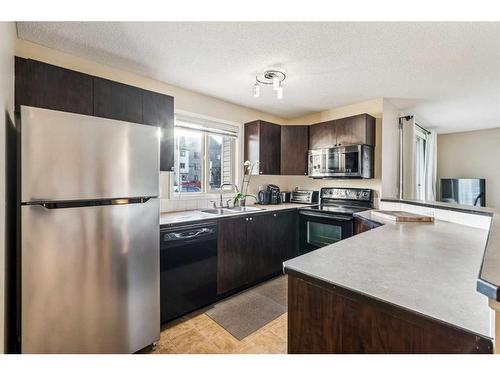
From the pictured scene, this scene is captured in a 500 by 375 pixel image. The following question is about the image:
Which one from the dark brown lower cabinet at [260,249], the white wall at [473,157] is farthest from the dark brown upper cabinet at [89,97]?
the white wall at [473,157]

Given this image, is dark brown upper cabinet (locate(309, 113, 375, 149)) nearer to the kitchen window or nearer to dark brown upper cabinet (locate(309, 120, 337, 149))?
dark brown upper cabinet (locate(309, 120, 337, 149))

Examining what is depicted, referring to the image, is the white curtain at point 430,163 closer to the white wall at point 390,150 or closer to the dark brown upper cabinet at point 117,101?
the white wall at point 390,150

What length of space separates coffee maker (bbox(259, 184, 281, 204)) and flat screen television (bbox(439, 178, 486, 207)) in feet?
14.7

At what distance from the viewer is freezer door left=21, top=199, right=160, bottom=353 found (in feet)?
4.20

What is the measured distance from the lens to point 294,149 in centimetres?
360

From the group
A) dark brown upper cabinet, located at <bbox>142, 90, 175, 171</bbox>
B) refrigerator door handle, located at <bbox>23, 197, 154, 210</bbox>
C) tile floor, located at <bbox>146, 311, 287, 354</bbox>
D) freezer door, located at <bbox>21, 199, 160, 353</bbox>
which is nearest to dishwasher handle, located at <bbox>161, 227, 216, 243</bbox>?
freezer door, located at <bbox>21, 199, 160, 353</bbox>

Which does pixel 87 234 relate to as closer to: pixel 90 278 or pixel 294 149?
pixel 90 278

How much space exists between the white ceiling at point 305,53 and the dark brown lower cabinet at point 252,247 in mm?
1536

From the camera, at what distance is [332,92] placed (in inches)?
115

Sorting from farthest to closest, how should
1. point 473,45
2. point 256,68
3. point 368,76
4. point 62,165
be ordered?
point 368,76
point 256,68
point 473,45
point 62,165
